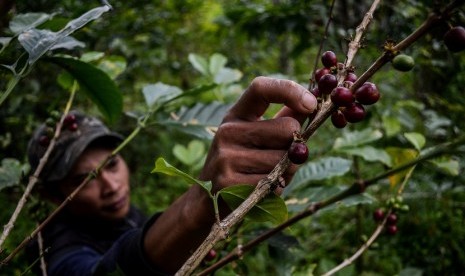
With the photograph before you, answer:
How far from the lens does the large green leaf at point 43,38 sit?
78 centimetres

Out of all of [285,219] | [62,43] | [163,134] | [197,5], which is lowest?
[163,134]

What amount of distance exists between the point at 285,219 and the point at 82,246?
1351 mm

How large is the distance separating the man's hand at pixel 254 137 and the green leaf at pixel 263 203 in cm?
10

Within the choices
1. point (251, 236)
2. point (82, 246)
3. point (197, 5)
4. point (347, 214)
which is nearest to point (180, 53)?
point (197, 5)

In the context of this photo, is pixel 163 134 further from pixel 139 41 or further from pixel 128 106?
pixel 139 41

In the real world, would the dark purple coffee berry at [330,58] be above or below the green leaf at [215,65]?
above

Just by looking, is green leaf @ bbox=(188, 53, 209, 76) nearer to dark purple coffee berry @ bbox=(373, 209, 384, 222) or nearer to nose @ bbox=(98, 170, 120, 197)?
nose @ bbox=(98, 170, 120, 197)

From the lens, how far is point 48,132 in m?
1.22

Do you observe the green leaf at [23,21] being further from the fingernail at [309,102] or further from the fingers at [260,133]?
the fingernail at [309,102]

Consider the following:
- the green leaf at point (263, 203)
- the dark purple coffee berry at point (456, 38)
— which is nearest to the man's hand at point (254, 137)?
the green leaf at point (263, 203)

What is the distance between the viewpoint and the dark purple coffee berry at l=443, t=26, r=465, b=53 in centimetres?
55

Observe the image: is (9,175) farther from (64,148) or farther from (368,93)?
(368,93)

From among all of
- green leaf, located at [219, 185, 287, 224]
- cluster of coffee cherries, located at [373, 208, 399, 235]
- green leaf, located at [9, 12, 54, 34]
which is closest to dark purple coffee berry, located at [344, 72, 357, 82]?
green leaf, located at [219, 185, 287, 224]

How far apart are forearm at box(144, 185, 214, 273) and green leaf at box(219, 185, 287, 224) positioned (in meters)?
0.20
